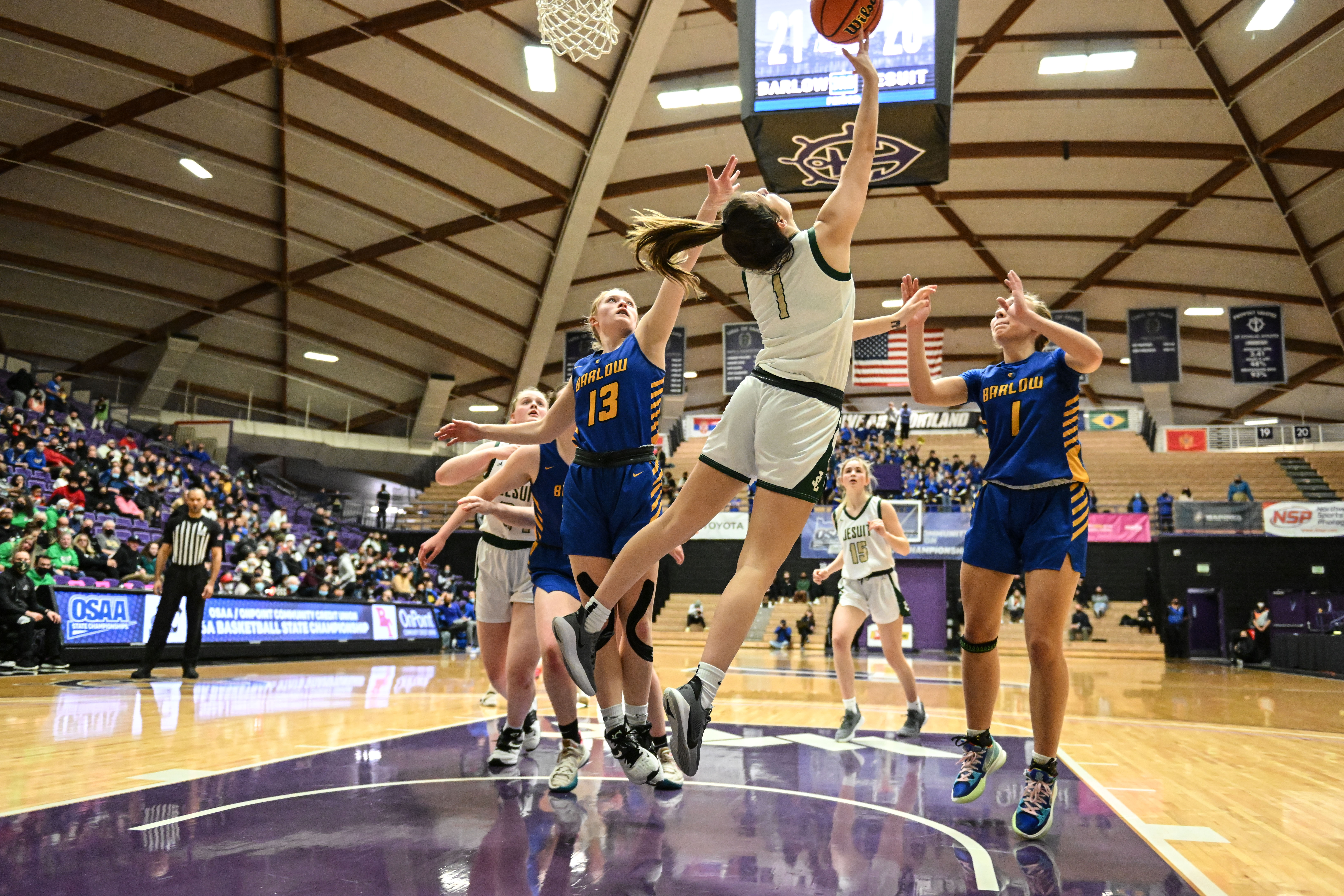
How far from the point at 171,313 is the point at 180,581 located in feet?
59.5

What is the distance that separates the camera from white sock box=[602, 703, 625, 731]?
3.49 m

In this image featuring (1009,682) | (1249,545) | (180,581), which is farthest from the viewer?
(1249,545)

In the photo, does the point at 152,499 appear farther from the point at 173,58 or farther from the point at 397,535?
the point at 397,535

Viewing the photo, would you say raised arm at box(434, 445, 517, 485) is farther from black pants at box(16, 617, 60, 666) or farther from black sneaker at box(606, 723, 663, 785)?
black pants at box(16, 617, 60, 666)

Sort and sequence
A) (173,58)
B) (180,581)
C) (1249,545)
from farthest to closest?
(1249,545) < (173,58) < (180,581)

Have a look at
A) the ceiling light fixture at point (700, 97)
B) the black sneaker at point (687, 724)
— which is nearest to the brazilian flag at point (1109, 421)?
the ceiling light fixture at point (700, 97)

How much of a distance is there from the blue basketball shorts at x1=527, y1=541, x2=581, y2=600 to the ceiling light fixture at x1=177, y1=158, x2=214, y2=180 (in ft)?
58.6

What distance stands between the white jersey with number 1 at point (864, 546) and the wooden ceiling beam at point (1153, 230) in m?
16.7

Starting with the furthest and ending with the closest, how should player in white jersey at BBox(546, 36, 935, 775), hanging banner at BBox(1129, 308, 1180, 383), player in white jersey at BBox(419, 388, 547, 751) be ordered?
hanging banner at BBox(1129, 308, 1180, 383), player in white jersey at BBox(419, 388, 547, 751), player in white jersey at BBox(546, 36, 935, 775)

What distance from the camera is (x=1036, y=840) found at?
3.20 metres

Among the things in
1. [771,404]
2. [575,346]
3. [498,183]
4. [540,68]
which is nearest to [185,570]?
[771,404]

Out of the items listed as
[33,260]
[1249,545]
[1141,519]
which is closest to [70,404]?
[33,260]

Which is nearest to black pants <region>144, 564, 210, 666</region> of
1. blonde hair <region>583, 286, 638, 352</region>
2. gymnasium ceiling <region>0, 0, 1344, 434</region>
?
blonde hair <region>583, 286, 638, 352</region>

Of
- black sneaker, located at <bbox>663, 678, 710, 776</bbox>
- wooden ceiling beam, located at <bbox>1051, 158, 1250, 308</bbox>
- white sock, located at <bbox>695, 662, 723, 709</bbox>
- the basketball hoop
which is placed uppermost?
wooden ceiling beam, located at <bbox>1051, 158, 1250, 308</bbox>
